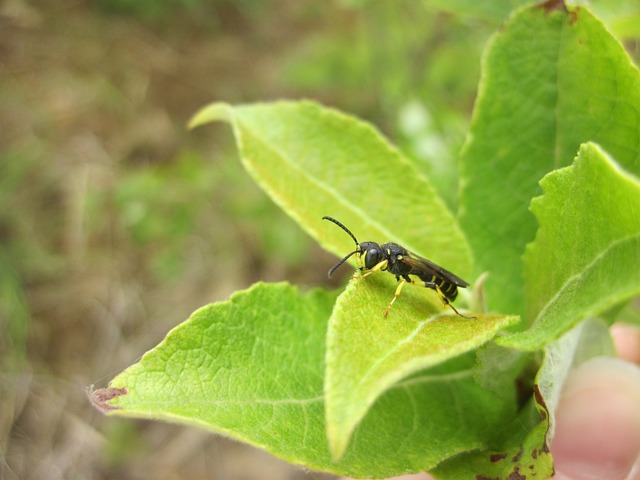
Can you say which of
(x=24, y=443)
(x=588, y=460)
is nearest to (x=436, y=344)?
(x=588, y=460)

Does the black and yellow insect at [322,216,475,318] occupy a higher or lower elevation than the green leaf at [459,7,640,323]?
lower

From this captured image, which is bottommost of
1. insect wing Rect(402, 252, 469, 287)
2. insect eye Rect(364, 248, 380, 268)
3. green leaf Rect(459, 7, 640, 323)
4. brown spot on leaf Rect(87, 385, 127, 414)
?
brown spot on leaf Rect(87, 385, 127, 414)

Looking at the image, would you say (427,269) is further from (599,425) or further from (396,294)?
(599,425)

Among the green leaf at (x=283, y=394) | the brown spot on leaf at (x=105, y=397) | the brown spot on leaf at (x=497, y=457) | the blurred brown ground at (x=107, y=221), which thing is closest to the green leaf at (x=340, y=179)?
the green leaf at (x=283, y=394)

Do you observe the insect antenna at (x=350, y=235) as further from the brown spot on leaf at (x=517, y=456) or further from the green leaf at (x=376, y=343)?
the brown spot on leaf at (x=517, y=456)

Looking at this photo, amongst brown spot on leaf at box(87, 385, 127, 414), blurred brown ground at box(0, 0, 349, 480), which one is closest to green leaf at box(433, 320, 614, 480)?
brown spot on leaf at box(87, 385, 127, 414)

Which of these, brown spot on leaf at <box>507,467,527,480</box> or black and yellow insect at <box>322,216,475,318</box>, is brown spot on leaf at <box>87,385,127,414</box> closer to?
black and yellow insect at <box>322,216,475,318</box>
